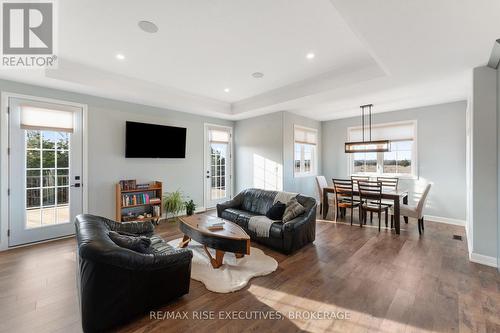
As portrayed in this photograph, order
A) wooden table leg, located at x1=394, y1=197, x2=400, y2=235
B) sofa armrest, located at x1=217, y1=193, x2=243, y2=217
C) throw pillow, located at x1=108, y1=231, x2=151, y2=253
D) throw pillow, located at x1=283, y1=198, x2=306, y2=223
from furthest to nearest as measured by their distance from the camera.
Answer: sofa armrest, located at x1=217, y1=193, x2=243, y2=217
wooden table leg, located at x1=394, y1=197, x2=400, y2=235
throw pillow, located at x1=283, y1=198, x2=306, y2=223
throw pillow, located at x1=108, y1=231, x2=151, y2=253

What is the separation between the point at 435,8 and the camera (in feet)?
6.52

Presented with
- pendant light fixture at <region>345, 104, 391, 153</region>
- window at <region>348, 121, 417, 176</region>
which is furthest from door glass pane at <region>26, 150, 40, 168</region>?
window at <region>348, 121, 417, 176</region>

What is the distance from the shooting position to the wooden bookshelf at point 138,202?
4.60 metres

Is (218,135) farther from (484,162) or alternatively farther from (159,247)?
(484,162)

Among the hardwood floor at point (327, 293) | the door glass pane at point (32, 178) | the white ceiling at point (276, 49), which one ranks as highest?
the white ceiling at point (276, 49)

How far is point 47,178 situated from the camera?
3953 mm

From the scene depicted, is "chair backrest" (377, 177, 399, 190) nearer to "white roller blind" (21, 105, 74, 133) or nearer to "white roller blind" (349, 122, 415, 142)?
"white roller blind" (349, 122, 415, 142)

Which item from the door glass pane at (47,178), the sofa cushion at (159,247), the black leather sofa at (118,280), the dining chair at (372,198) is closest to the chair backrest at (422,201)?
the dining chair at (372,198)

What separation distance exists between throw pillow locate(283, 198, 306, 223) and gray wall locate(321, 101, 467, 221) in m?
3.71

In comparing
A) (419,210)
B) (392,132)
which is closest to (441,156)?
(392,132)

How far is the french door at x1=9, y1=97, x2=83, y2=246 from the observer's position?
3.68 metres

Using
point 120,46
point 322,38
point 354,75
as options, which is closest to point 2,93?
point 120,46

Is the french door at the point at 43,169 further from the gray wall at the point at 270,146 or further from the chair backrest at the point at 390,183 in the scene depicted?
the chair backrest at the point at 390,183

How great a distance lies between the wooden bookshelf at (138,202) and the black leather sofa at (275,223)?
5.36 ft
